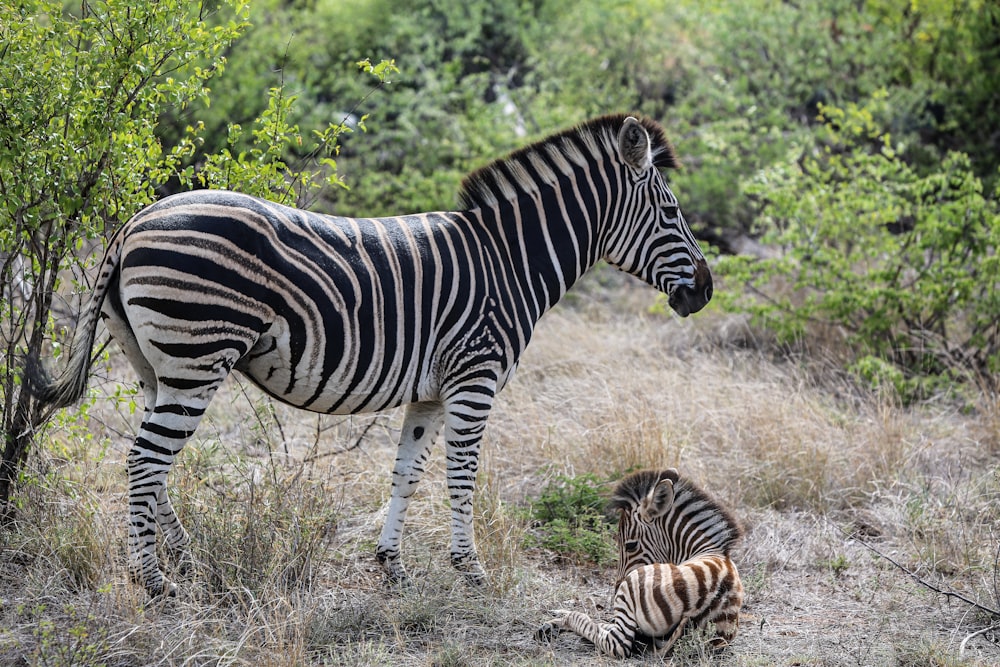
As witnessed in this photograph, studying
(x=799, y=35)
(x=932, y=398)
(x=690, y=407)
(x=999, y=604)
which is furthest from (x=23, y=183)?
(x=799, y=35)

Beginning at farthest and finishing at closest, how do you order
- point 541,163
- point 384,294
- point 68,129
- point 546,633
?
point 541,163
point 68,129
point 384,294
point 546,633

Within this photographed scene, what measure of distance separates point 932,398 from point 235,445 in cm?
583

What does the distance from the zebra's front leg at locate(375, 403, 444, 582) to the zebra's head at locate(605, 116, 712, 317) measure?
1.49m

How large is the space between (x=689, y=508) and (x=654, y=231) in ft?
5.51

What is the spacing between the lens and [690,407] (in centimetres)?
795

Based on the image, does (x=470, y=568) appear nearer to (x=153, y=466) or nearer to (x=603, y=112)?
(x=153, y=466)

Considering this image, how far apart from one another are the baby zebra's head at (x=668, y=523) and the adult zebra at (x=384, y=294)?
2.93ft

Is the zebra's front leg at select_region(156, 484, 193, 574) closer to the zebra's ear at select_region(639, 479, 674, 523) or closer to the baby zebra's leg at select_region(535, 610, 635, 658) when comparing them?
the baby zebra's leg at select_region(535, 610, 635, 658)

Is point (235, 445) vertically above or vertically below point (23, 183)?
below

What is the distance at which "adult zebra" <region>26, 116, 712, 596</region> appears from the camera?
4.70 metres

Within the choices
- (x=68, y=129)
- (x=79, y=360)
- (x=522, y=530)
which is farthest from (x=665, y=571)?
(x=68, y=129)

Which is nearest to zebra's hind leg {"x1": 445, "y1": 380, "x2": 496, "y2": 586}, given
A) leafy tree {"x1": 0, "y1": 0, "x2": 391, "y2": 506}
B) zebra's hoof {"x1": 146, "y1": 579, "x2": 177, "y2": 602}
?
zebra's hoof {"x1": 146, "y1": 579, "x2": 177, "y2": 602}

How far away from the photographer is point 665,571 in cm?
497

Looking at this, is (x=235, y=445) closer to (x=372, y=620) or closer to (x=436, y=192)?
(x=372, y=620)
